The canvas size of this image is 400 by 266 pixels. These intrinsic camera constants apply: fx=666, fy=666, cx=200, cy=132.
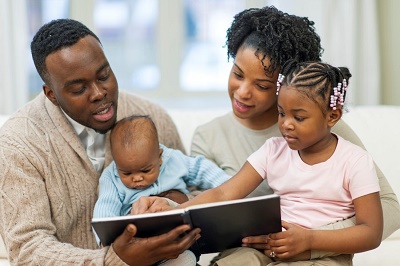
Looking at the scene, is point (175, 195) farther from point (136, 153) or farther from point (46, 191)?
point (46, 191)

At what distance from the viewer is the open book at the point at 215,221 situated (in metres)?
1.79

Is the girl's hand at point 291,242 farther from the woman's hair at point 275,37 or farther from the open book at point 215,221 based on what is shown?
the woman's hair at point 275,37

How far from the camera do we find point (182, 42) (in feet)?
15.0

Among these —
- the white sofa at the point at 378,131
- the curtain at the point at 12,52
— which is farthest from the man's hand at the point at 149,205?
the curtain at the point at 12,52

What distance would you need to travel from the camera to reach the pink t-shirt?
1.96m

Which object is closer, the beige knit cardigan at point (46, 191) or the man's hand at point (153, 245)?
the man's hand at point (153, 245)

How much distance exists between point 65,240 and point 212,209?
700 millimetres

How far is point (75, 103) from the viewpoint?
2170mm

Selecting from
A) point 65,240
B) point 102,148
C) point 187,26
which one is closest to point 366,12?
point 187,26

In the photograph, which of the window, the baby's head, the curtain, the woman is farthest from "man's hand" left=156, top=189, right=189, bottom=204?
the window

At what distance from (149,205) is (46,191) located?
0.38m

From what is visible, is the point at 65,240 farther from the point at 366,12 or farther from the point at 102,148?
the point at 366,12

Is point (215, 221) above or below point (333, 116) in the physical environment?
below

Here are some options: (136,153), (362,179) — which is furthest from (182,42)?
(362,179)
